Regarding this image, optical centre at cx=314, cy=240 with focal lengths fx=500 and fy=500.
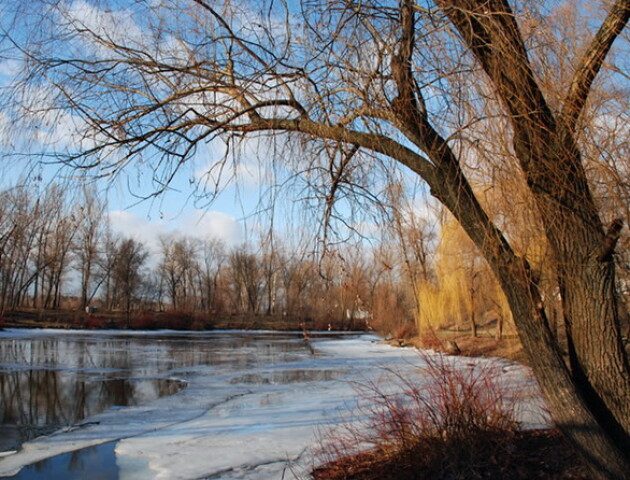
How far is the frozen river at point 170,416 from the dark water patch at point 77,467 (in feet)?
0.04

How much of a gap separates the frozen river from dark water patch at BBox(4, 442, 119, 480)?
0.04ft

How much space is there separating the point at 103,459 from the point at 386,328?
77.4ft

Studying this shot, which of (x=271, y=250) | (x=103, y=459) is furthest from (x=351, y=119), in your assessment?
(x=103, y=459)

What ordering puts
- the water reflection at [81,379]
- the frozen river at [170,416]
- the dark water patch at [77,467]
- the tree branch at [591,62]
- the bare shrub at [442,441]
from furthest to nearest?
1. the water reflection at [81,379]
2. the frozen river at [170,416]
3. the dark water patch at [77,467]
4. the bare shrub at [442,441]
5. the tree branch at [591,62]

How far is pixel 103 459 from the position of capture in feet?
20.2

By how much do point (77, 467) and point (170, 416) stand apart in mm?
2713

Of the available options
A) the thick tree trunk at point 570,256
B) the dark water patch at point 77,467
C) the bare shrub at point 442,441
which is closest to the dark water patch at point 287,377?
the dark water patch at point 77,467

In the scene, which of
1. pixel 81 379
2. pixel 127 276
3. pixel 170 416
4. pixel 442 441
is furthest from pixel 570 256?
pixel 127 276

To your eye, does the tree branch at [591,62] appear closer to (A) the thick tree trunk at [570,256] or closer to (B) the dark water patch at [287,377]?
(A) the thick tree trunk at [570,256]

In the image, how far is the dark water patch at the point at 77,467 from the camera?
18.0 feet

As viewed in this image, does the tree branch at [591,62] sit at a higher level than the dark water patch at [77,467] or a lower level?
higher

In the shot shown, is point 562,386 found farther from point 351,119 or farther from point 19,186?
point 19,186

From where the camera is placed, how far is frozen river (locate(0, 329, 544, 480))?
5.79 metres

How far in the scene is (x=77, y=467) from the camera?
585 centimetres
